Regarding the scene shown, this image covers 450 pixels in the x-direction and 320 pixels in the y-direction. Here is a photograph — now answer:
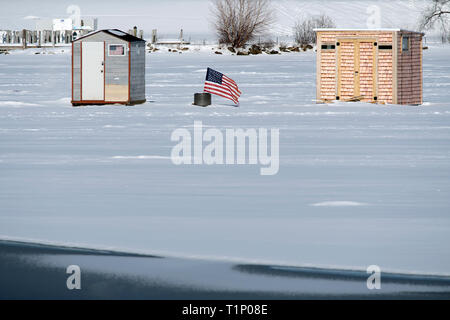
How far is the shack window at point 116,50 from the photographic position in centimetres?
2806

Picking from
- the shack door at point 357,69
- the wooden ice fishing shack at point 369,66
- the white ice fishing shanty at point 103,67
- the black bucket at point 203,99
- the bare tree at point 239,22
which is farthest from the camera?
the bare tree at point 239,22

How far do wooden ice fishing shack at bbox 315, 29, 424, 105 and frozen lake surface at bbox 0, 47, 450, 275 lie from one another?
294 cm

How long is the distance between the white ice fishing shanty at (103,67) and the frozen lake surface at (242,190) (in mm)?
2465

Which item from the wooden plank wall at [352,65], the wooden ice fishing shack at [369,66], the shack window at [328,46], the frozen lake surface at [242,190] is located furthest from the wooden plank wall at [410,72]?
the frozen lake surface at [242,190]

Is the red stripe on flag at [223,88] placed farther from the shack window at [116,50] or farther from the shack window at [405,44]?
the shack window at [405,44]

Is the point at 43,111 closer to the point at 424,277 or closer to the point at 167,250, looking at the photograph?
the point at 167,250

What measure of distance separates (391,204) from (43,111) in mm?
16646

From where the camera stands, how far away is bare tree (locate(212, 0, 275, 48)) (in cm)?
9025

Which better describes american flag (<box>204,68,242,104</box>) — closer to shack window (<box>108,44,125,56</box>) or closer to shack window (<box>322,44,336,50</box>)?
shack window (<box>108,44,125,56</box>)

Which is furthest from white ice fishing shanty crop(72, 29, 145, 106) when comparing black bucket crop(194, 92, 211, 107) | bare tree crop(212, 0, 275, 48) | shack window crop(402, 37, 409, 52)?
bare tree crop(212, 0, 275, 48)

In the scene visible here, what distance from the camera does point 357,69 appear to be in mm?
28969

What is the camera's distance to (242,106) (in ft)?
94.8
